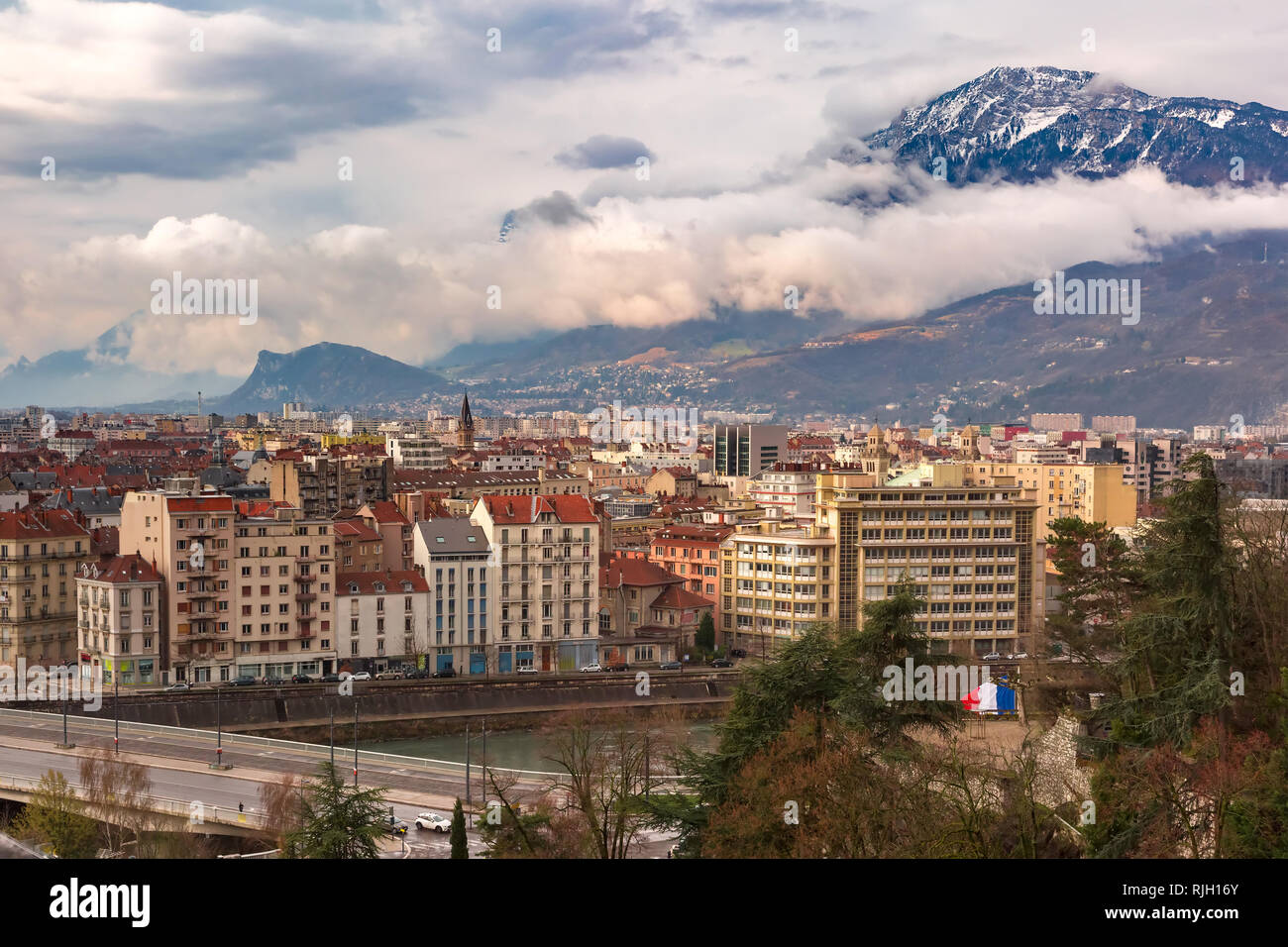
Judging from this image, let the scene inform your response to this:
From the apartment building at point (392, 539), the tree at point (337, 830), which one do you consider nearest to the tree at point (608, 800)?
the tree at point (337, 830)

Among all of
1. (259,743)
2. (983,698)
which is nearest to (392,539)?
(259,743)

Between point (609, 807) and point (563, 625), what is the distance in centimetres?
1769

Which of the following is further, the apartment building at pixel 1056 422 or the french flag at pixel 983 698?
the apartment building at pixel 1056 422

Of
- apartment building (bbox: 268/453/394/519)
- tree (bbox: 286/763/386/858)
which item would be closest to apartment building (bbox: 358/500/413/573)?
apartment building (bbox: 268/453/394/519)

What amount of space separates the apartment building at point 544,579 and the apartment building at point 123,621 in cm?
708

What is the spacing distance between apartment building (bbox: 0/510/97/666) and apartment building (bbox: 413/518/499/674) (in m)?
7.08

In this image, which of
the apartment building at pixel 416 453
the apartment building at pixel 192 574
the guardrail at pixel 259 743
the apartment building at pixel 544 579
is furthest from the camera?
the apartment building at pixel 416 453

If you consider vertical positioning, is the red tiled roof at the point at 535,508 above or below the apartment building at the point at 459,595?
above

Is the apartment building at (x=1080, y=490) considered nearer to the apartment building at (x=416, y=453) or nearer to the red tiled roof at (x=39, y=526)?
the red tiled roof at (x=39, y=526)

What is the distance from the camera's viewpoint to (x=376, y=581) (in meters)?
29.8

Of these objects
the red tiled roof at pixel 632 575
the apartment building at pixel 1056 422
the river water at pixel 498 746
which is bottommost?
the river water at pixel 498 746

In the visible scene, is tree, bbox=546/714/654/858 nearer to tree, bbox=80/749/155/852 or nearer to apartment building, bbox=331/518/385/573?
tree, bbox=80/749/155/852

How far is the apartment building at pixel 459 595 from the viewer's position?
30234mm
